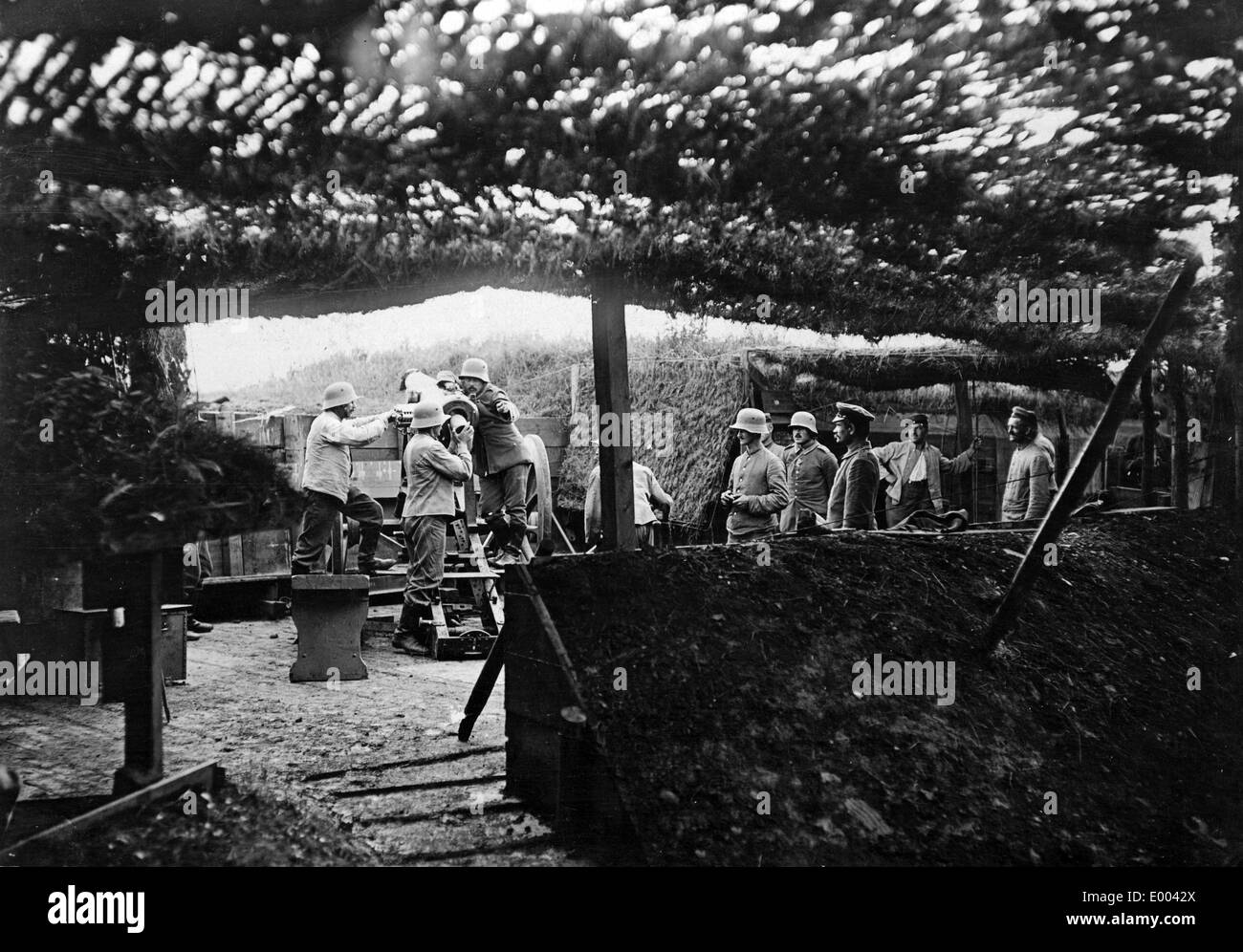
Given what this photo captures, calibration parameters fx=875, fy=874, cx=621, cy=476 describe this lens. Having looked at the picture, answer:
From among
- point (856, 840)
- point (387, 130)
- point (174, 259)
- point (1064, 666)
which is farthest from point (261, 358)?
point (1064, 666)

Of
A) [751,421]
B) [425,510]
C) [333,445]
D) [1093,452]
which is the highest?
[751,421]

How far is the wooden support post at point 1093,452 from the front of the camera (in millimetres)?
3111

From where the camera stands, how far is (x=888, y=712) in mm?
3320

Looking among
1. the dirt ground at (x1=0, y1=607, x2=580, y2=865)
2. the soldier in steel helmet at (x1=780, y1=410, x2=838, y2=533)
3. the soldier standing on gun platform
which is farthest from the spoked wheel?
the soldier in steel helmet at (x1=780, y1=410, x2=838, y2=533)

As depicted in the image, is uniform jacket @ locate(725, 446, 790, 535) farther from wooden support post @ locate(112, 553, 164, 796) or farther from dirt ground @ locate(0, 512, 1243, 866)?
wooden support post @ locate(112, 553, 164, 796)

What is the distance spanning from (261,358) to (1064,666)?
3641mm

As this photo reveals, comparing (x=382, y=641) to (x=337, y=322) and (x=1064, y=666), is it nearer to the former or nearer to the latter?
(x=337, y=322)

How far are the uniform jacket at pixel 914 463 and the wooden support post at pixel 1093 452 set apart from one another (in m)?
3.41

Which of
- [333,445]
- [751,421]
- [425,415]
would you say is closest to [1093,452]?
[751,421]

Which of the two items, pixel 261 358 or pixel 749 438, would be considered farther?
pixel 749 438

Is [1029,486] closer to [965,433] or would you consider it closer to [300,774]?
[965,433]

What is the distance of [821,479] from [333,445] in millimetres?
3321

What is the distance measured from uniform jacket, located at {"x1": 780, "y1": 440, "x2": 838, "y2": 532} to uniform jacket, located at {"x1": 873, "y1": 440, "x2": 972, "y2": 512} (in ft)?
3.06

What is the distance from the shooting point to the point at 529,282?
375 cm
